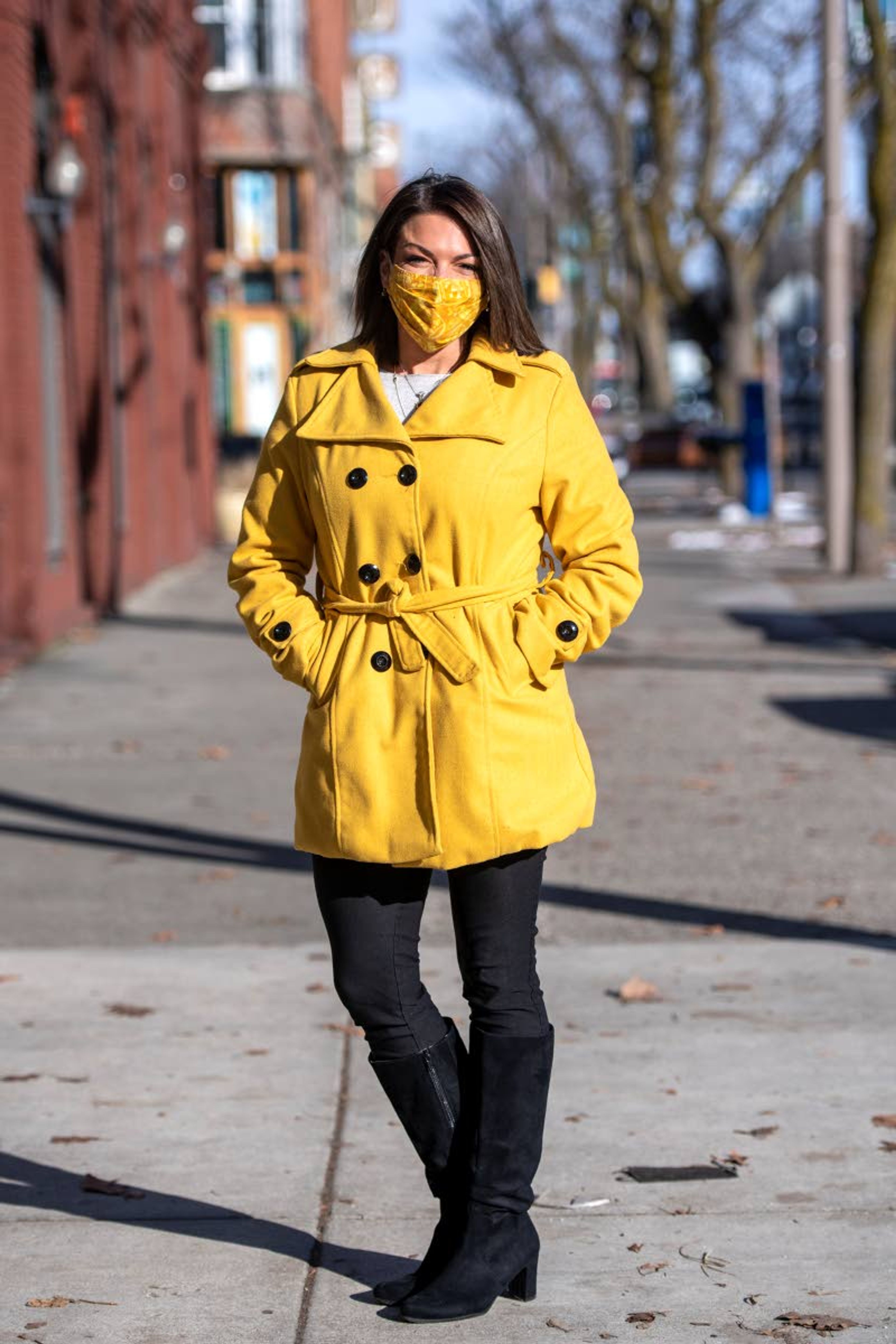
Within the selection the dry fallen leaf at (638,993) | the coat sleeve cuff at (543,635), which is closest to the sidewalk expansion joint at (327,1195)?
the dry fallen leaf at (638,993)

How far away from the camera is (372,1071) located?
564cm

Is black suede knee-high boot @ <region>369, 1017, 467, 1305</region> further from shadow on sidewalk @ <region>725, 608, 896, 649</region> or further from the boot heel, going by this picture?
shadow on sidewalk @ <region>725, 608, 896, 649</region>

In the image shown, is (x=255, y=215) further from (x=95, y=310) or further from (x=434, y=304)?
(x=434, y=304)

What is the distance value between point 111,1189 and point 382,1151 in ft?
2.00

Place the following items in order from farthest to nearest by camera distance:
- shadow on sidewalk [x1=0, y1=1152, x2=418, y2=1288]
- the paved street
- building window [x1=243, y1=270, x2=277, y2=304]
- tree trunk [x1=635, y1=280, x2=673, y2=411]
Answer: tree trunk [x1=635, y1=280, x2=673, y2=411], building window [x1=243, y1=270, x2=277, y2=304], shadow on sidewalk [x1=0, y1=1152, x2=418, y2=1288], the paved street

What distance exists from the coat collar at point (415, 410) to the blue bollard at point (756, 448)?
24082 millimetres

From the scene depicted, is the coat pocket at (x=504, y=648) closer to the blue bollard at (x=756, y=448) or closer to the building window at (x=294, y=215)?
the blue bollard at (x=756, y=448)

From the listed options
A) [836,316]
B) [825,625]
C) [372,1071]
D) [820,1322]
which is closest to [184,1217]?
[372,1071]

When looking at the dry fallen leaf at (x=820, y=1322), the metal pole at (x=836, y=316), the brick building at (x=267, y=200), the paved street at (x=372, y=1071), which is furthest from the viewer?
the brick building at (x=267, y=200)

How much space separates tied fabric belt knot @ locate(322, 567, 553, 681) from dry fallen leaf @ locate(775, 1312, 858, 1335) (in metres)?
1.27

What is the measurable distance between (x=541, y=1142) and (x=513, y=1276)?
25 cm

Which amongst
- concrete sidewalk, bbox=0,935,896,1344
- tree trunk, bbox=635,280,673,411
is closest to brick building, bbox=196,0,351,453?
tree trunk, bbox=635,280,673,411

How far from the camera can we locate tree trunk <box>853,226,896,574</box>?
19.6 m

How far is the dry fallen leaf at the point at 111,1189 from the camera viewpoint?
4699 mm
